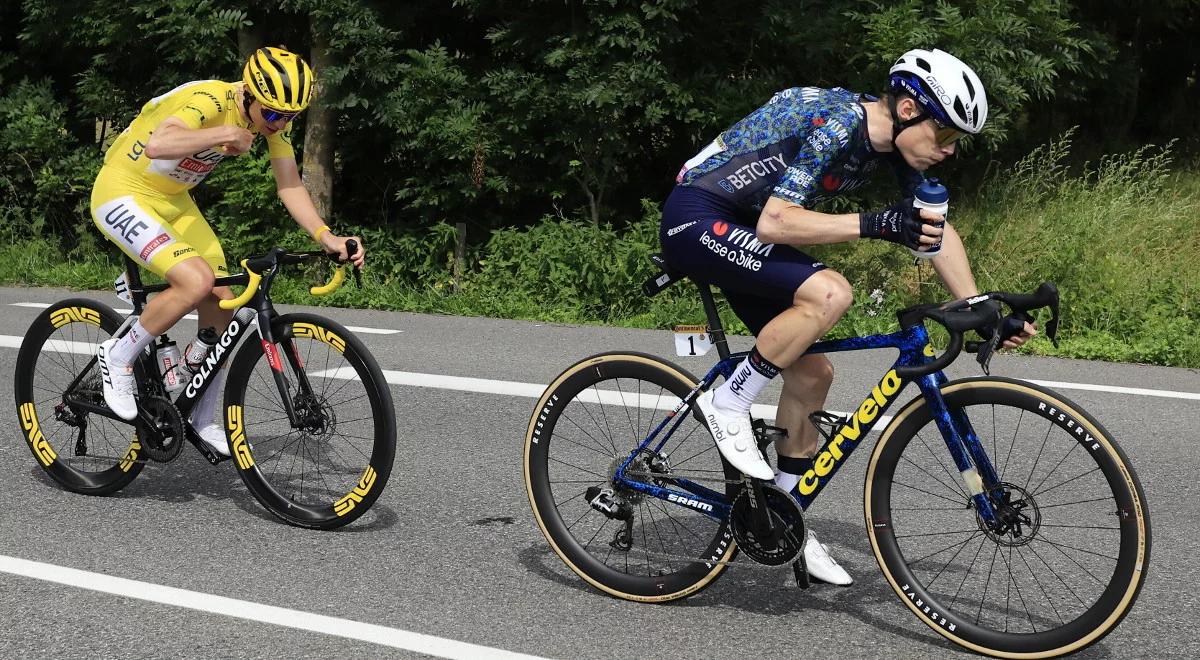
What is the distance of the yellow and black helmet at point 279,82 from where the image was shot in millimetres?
5133

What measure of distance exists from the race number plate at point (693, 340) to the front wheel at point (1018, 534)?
0.65 meters

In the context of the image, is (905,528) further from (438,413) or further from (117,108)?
(117,108)

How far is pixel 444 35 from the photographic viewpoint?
44.2 feet

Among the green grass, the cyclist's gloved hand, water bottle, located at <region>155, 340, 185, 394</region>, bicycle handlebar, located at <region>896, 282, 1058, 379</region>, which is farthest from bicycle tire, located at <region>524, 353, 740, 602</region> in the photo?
the green grass

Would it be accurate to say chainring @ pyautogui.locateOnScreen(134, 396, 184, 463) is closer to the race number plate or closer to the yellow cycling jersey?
the yellow cycling jersey

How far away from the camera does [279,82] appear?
5.12m

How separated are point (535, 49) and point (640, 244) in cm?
236

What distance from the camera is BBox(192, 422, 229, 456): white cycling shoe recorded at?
5.57 meters

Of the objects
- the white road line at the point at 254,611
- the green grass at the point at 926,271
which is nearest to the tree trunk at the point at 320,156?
the green grass at the point at 926,271

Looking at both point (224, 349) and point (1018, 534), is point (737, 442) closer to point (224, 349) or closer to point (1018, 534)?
point (1018, 534)

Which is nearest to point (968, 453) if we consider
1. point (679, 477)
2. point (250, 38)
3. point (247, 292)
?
point (679, 477)

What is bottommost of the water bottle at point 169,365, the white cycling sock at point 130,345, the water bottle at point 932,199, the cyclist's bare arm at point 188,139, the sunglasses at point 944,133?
the water bottle at point 169,365

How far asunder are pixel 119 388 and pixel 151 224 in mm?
694

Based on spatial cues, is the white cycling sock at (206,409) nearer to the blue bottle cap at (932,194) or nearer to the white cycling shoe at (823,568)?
the white cycling shoe at (823,568)
